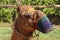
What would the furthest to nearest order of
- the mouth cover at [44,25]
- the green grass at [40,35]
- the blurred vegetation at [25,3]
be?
the blurred vegetation at [25,3] < the green grass at [40,35] < the mouth cover at [44,25]

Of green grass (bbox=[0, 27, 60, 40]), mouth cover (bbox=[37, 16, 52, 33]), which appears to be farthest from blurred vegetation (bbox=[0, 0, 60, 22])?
mouth cover (bbox=[37, 16, 52, 33])

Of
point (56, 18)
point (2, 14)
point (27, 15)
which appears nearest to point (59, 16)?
point (56, 18)

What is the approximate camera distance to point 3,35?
29.6 ft

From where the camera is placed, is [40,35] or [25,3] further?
[25,3]

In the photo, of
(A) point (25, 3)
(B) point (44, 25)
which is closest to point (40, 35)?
(A) point (25, 3)

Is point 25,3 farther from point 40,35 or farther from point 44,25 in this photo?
point 44,25

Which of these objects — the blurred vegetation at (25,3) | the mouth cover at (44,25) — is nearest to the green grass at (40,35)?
the blurred vegetation at (25,3)

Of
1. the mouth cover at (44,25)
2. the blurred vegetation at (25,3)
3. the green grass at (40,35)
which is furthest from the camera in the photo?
the blurred vegetation at (25,3)

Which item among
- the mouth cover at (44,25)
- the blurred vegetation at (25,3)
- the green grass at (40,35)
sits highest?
the mouth cover at (44,25)

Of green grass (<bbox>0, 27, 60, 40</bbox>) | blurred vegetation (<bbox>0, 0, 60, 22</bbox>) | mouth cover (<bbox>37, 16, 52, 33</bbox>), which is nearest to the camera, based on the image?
mouth cover (<bbox>37, 16, 52, 33</bbox>)

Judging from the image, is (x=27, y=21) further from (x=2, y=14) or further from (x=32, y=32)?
(x=2, y=14)

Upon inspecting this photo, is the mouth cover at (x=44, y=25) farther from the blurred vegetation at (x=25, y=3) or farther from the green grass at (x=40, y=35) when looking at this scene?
the blurred vegetation at (x=25, y=3)

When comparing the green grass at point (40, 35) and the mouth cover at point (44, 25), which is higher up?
the mouth cover at point (44, 25)

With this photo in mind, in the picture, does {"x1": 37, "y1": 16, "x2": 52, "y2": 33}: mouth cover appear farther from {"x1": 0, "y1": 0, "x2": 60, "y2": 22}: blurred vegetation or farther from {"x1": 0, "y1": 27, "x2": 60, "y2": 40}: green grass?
{"x1": 0, "y1": 0, "x2": 60, "y2": 22}: blurred vegetation
